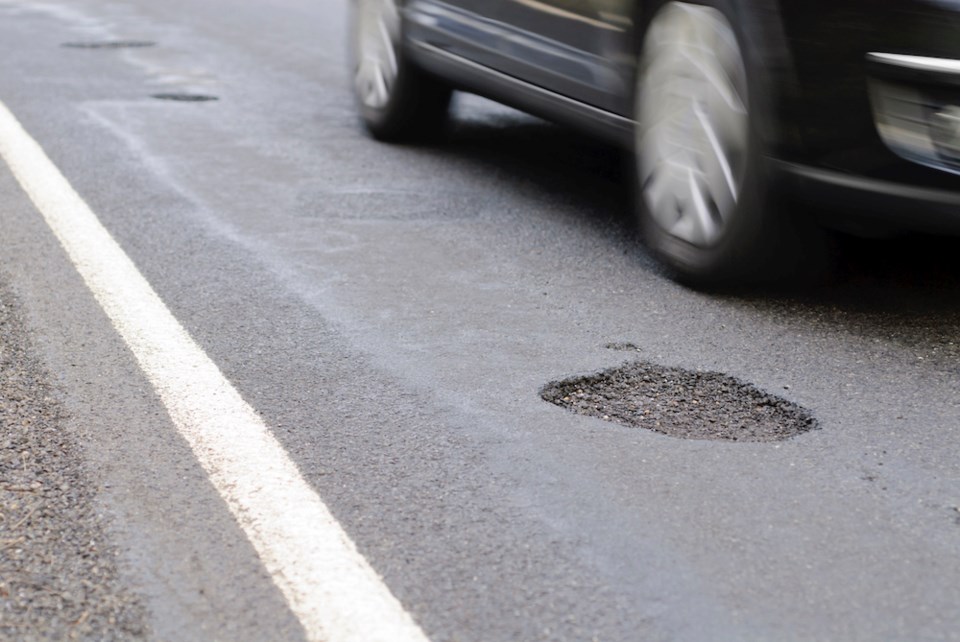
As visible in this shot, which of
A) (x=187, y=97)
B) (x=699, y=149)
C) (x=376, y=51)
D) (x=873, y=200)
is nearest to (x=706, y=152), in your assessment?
(x=699, y=149)

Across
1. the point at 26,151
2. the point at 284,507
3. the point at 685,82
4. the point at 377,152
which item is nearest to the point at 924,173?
the point at 685,82

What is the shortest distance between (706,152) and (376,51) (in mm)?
2870

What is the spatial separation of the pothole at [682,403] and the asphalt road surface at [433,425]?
41 mm

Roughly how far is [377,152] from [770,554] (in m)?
4.27

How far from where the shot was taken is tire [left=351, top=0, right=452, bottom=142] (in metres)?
6.64

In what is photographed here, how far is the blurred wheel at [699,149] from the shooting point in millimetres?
4219

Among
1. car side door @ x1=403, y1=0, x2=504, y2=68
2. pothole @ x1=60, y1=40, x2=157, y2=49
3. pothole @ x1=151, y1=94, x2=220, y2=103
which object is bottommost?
pothole @ x1=60, y1=40, x2=157, y2=49

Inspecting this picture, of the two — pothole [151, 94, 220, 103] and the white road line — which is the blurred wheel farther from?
pothole [151, 94, 220, 103]

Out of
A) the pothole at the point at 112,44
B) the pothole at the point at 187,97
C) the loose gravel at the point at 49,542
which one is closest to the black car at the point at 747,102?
the loose gravel at the point at 49,542

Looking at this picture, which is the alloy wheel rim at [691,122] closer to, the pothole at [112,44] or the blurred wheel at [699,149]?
the blurred wheel at [699,149]

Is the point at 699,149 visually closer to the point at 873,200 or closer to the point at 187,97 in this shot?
the point at 873,200

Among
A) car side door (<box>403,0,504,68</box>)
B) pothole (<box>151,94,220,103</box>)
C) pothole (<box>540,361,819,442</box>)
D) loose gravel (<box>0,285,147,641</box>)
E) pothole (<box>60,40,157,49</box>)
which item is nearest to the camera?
loose gravel (<box>0,285,147,641</box>)

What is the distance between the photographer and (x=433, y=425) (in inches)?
132

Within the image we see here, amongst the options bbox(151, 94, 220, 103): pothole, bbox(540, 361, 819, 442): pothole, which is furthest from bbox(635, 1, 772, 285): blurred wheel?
bbox(151, 94, 220, 103): pothole
